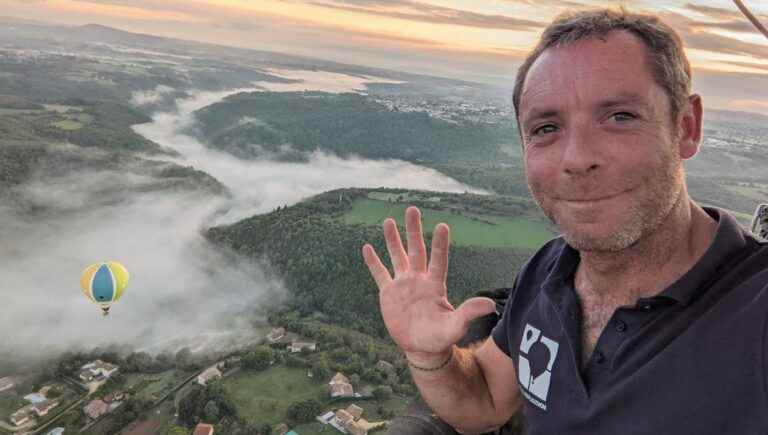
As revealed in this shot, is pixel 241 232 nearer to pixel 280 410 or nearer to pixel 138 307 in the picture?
pixel 138 307

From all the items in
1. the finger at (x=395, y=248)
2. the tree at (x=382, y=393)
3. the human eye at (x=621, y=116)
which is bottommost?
the tree at (x=382, y=393)

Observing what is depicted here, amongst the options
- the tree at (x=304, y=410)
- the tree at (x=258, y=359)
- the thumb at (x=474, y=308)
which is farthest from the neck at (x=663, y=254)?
the tree at (x=258, y=359)

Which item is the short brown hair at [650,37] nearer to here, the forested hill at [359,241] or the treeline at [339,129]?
the forested hill at [359,241]

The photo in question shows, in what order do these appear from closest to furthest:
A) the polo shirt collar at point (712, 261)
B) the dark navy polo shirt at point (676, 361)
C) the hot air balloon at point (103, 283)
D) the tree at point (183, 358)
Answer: the dark navy polo shirt at point (676, 361)
the polo shirt collar at point (712, 261)
the hot air balloon at point (103, 283)
the tree at point (183, 358)

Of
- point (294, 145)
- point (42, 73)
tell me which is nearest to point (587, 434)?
point (294, 145)

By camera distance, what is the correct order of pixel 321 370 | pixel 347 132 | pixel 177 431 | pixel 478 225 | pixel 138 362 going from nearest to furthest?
pixel 177 431 → pixel 321 370 → pixel 138 362 → pixel 478 225 → pixel 347 132

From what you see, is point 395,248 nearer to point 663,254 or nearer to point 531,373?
point 531,373

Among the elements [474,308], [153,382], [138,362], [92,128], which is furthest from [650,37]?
[92,128]

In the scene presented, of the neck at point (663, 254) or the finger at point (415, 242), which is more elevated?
the neck at point (663, 254)
